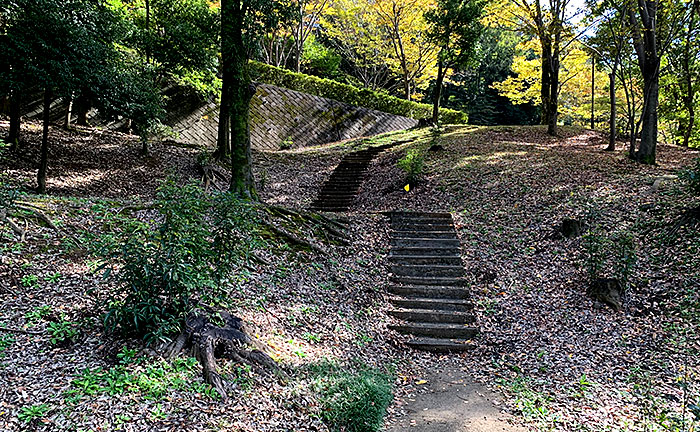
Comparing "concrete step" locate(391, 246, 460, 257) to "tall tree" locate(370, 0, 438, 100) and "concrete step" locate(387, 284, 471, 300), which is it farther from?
"tall tree" locate(370, 0, 438, 100)

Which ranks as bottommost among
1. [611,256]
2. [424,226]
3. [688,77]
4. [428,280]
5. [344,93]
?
[428,280]

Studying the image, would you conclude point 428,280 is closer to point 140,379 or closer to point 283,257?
point 283,257

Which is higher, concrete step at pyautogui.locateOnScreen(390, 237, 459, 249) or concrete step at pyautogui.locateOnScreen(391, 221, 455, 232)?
concrete step at pyautogui.locateOnScreen(391, 221, 455, 232)

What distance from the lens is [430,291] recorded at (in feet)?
22.9

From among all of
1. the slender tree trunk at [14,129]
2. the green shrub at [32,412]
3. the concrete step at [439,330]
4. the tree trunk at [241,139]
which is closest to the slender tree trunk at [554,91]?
the tree trunk at [241,139]

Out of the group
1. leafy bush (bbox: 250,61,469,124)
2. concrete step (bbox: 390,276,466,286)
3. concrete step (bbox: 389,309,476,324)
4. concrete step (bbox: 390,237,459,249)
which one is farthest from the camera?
leafy bush (bbox: 250,61,469,124)

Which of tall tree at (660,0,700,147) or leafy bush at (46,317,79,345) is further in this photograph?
tall tree at (660,0,700,147)

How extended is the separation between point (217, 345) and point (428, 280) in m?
4.22

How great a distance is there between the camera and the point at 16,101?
9.37 meters

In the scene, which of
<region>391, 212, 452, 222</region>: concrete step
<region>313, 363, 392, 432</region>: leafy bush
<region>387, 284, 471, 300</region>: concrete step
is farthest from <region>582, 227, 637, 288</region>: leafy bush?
<region>313, 363, 392, 432</region>: leafy bush

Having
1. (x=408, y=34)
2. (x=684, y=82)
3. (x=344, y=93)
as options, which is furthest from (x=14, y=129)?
(x=684, y=82)

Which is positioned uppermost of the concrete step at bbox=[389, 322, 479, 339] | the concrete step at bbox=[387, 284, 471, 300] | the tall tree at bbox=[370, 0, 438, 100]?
the tall tree at bbox=[370, 0, 438, 100]

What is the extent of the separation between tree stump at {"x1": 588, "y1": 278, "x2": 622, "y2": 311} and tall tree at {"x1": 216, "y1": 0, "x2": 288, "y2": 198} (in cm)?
616

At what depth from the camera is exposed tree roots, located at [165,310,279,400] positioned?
3588mm
